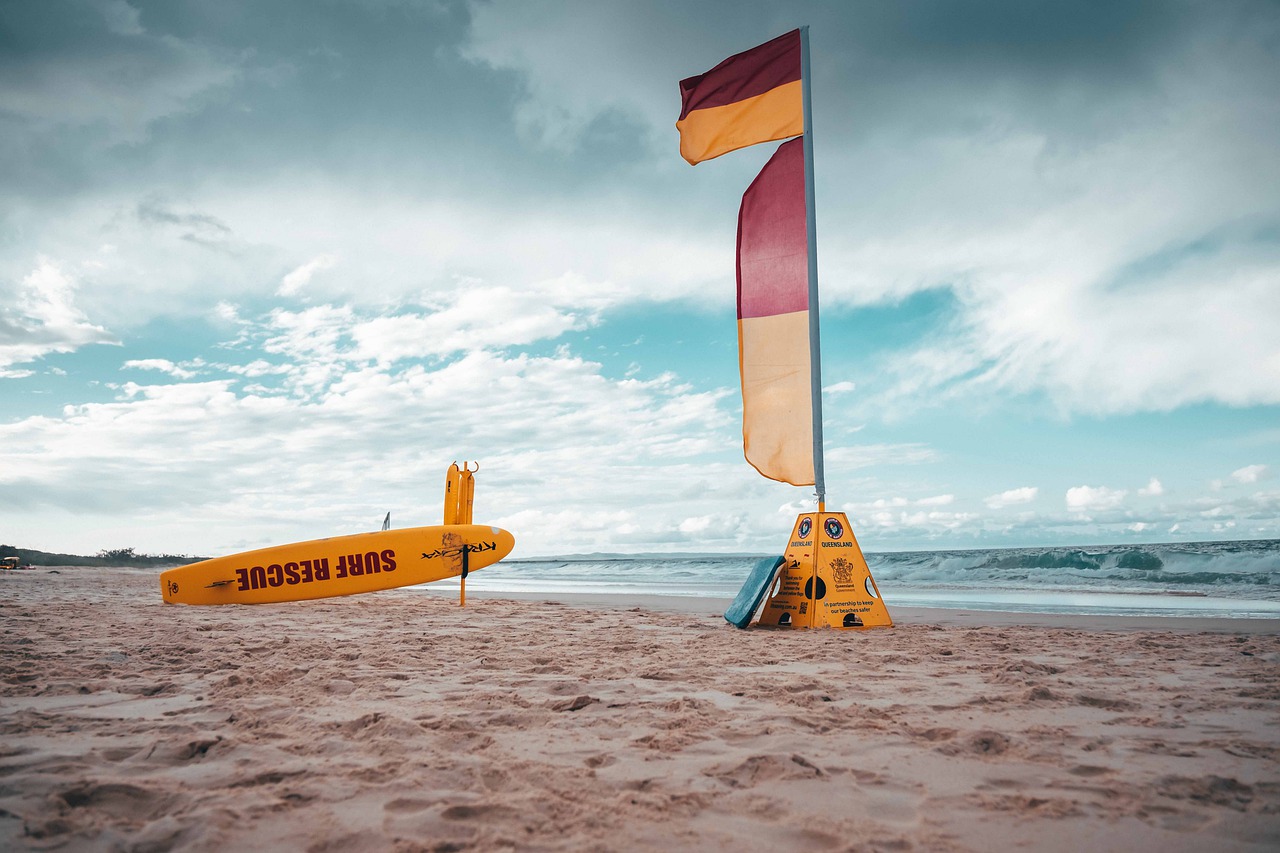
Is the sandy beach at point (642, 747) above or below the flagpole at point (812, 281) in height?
below

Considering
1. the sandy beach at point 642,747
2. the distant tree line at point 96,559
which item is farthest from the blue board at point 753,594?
the distant tree line at point 96,559

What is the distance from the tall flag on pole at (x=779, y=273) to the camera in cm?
499

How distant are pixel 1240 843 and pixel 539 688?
82.2 inches

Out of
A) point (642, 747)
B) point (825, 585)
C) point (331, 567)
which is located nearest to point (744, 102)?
point (825, 585)

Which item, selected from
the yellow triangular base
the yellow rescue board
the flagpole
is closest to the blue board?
the yellow triangular base

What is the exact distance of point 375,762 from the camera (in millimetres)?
1808

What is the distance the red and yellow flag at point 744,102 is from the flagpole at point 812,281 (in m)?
0.06

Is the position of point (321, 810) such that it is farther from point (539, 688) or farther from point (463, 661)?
point (463, 661)

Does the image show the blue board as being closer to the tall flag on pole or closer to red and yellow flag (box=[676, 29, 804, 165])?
the tall flag on pole

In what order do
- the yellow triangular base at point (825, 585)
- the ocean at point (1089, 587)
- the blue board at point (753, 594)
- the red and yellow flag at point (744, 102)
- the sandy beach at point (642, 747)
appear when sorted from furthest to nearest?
1. the ocean at point (1089, 587)
2. the red and yellow flag at point (744, 102)
3. the blue board at point (753, 594)
4. the yellow triangular base at point (825, 585)
5. the sandy beach at point (642, 747)

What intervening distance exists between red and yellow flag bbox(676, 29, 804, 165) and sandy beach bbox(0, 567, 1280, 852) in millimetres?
3970

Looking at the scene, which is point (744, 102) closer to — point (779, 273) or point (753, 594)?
point (779, 273)

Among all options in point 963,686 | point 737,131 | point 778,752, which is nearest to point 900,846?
point 778,752

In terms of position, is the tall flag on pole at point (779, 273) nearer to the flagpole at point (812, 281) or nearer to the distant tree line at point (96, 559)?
the flagpole at point (812, 281)
